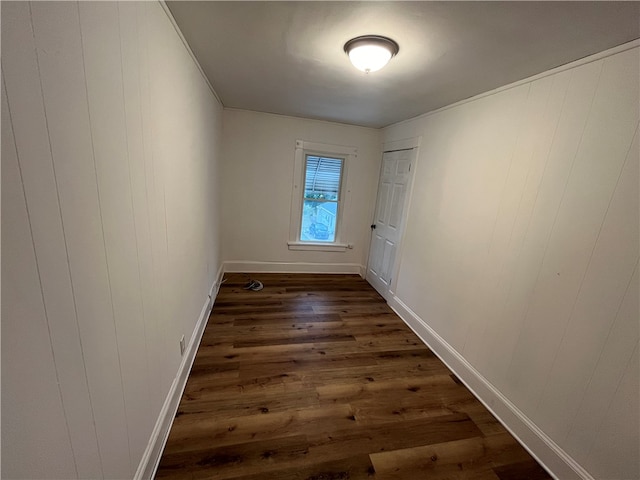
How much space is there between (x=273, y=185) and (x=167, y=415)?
2892 mm

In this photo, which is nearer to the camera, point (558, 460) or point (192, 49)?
point (558, 460)

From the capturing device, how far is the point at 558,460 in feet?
4.91

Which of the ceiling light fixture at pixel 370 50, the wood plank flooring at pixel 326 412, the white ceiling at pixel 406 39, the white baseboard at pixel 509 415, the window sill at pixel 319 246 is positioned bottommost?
the wood plank flooring at pixel 326 412

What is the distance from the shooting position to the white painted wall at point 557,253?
1.28 meters

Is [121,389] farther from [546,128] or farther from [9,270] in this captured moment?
[546,128]

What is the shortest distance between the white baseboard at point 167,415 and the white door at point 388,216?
92.9 inches

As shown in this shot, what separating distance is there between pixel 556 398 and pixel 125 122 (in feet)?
8.49

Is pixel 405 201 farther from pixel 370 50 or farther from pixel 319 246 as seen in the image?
pixel 370 50

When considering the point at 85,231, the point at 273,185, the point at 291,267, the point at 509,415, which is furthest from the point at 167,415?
the point at 273,185

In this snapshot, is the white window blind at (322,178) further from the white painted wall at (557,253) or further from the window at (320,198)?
the white painted wall at (557,253)

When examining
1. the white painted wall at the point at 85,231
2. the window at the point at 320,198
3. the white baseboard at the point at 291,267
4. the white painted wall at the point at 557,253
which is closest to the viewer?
the white painted wall at the point at 85,231

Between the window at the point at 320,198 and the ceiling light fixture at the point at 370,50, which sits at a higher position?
the ceiling light fixture at the point at 370,50

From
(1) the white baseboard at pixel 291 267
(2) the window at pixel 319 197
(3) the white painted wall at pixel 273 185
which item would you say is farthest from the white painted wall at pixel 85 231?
(1) the white baseboard at pixel 291 267

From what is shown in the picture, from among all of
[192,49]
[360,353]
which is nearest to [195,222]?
[192,49]
